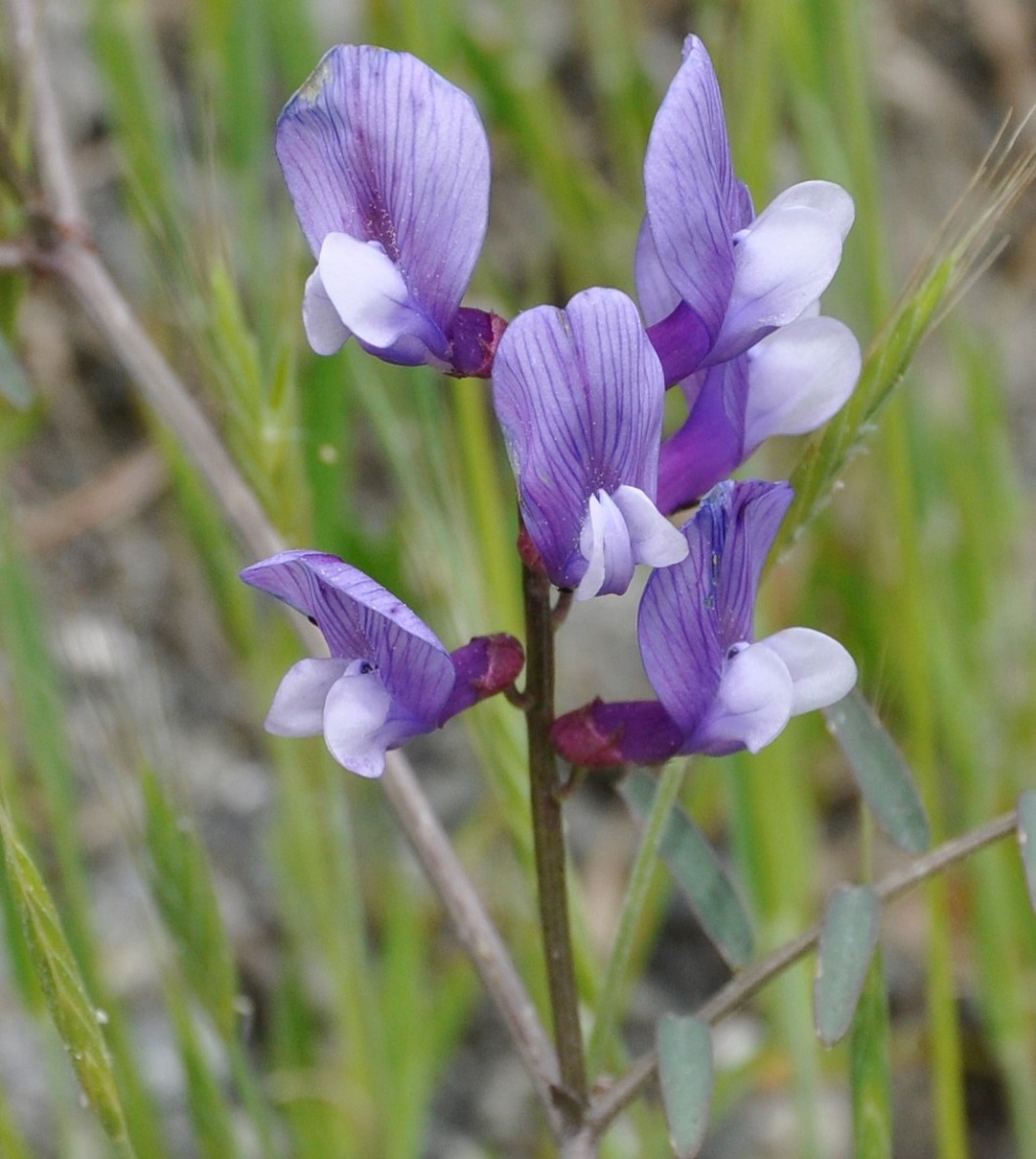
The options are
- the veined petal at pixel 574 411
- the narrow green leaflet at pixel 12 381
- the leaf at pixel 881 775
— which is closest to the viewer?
→ the veined petal at pixel 574 411

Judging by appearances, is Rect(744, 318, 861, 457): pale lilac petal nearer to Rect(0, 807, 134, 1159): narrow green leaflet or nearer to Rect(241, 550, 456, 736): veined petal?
Rect(241, 550, 456, 736): veined petal

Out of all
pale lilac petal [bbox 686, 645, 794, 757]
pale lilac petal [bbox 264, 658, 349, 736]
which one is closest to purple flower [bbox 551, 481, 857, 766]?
pale lilac petal [bbox 686, 645, 794, 757]

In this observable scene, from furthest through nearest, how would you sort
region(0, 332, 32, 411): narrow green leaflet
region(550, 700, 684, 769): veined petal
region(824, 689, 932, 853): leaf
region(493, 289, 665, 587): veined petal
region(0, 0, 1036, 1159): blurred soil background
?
region(0, 0, 1036, 1159): blurred soil background
region(0, 332, 32, 411): narrow green leaflet
region(824, 689, 932, 853): leaf
region(550, 700, 684, 769): veined petal
region(493, 289, 665, 587): veined petal

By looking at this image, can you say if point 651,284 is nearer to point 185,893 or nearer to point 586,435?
point 586,435

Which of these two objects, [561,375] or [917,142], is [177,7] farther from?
[561,375]

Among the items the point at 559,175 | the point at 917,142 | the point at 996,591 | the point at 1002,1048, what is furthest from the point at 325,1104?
the point at 917,142

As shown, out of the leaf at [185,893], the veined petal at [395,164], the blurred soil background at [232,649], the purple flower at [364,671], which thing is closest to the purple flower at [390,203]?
the veined petal at [395,164]

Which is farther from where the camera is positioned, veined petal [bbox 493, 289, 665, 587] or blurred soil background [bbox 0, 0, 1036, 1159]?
blurred soil background [bbox 0, 0, 1036, 1159]

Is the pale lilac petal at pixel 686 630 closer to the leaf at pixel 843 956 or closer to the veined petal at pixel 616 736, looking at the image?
the veined petal at pixel 616 736
